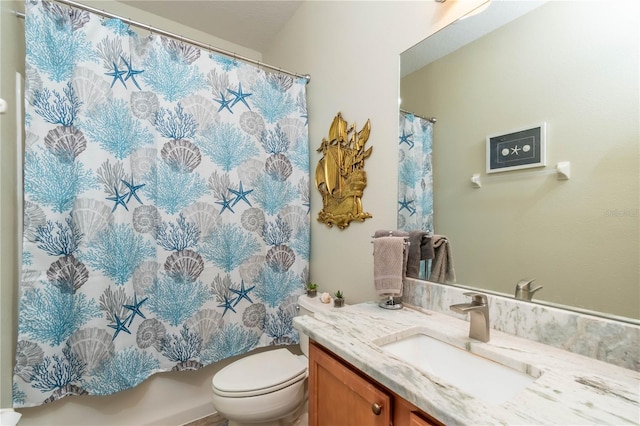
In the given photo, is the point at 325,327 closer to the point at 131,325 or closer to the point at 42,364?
the point at 131,325

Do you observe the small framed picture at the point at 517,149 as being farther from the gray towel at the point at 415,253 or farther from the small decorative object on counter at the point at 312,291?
the small decorative object on counter at the point at 312,291

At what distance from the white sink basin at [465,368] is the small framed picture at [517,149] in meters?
0.58

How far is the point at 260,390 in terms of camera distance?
1.16m

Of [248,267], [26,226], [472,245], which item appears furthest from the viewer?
[248,267]

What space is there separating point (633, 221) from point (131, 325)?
1937 millimetres

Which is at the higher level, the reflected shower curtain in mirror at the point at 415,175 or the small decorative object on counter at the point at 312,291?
the reflected shower curtain in mirror at the point at 415,175

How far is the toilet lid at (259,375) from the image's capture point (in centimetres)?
116

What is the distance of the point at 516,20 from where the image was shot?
2.85 feet

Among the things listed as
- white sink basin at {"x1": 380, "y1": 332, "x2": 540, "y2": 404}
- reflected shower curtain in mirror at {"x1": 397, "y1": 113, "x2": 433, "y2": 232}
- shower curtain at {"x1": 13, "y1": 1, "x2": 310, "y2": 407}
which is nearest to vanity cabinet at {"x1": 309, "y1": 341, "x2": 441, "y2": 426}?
white sink basin at {"x1": 380, "y1": 332, "x2": 540, "y2": 404}

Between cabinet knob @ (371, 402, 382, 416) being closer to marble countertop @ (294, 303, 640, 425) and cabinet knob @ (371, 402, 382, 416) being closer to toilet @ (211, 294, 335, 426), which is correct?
marble countertop @ (294, 303, 640, 425)

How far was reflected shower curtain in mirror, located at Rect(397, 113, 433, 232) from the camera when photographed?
1139mm

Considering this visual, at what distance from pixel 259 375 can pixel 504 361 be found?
1.01 meters

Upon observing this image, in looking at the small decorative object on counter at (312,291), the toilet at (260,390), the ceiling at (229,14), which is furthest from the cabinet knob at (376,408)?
the ceiling at (229,14)

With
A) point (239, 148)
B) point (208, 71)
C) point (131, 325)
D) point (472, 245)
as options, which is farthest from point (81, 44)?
point (472, 245)
